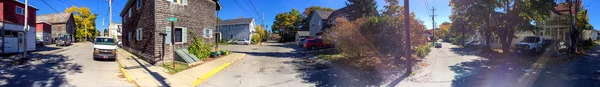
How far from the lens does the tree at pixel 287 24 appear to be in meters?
55.8

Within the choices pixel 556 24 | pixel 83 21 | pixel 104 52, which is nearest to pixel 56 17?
pixel 83 21

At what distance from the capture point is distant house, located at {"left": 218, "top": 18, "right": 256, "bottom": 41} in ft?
163

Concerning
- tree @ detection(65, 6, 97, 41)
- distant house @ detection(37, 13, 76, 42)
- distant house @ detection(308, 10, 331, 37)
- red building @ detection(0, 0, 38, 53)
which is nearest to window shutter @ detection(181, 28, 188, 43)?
red building @ detection(0, 0, 38, 53)

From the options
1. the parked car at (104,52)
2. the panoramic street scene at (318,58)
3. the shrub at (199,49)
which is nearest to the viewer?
the panoramic street scene at (318,58)

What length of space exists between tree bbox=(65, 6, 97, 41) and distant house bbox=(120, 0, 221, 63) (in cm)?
3893

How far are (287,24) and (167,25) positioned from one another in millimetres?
43536

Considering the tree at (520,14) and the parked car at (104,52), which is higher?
the tree at (520,14)

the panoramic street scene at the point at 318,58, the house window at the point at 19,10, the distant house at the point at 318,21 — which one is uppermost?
the distant house at the point at 318,21

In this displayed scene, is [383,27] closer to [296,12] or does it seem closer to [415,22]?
[415,22]

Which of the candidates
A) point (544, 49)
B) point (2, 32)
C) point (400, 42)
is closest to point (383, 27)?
point (400, 42)

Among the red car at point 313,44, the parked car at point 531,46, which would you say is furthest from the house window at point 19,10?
the parked car at point 531,46

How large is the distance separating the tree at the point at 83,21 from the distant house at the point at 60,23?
164 inches

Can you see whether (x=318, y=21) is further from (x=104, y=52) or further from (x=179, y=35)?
(x=104, y=52)

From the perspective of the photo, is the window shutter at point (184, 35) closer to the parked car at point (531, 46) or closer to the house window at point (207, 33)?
the house window at point (207, 33)
